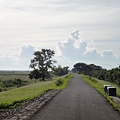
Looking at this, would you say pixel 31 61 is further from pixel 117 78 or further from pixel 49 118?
pixel 49 118

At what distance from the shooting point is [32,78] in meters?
93.1

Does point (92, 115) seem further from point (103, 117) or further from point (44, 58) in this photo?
point (44, 58)

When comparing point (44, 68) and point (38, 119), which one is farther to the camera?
point (44, 68)

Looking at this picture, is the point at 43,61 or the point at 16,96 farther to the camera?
the point at 43,61

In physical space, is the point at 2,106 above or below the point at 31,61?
below

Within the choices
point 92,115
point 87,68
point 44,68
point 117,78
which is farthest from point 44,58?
point 87,68

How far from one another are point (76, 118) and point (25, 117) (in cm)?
251

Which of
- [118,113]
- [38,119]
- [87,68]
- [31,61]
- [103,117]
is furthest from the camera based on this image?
[87,68]

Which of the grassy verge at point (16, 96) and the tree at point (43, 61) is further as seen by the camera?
the tree at point (43, 61)

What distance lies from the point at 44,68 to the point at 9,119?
71.8 meters

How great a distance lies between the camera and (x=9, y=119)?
1425 cm

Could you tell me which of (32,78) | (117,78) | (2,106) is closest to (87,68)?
(32,78)

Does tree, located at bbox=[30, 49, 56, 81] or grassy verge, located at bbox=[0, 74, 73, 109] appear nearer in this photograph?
grassy verge, located at bbox=[0, 74, 73, 109]

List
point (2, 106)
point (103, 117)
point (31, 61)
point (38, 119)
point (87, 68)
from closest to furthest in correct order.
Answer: point (38, 119), point (103, 117), point (2, 106), point (31, 61), point (87, 68)
